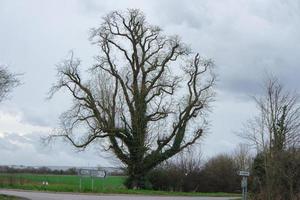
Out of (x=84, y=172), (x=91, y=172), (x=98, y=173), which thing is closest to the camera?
(x=84, y=172)

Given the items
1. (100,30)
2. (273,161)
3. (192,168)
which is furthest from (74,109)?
(273,161)

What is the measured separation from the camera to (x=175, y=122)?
2347 inches

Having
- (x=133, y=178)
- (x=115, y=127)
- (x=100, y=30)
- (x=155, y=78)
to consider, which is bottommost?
(x=133, y=178)

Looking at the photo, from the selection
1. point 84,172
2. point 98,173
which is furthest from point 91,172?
point 98,173

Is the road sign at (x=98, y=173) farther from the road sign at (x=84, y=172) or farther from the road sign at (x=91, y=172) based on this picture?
the road sign at (x=84, y=172)

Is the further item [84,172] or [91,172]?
[91,172]

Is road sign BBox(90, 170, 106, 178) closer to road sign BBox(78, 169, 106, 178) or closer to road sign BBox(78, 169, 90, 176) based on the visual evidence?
road sign BBox(78, 169, 106, 178)

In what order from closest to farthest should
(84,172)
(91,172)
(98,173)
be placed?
1. (84,172)
2. (91,172)
3. (98,173)

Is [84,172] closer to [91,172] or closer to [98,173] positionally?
[91,172]

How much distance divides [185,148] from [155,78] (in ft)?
26.0

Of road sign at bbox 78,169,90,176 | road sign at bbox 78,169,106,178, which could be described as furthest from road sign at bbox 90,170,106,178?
road sign at bbox 78,169,90,176

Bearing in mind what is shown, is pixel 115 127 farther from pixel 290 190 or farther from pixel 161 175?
pixel 290 190

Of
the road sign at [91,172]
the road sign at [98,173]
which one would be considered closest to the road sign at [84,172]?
the road sign at [91,172]

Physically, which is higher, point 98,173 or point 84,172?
point 84,172
